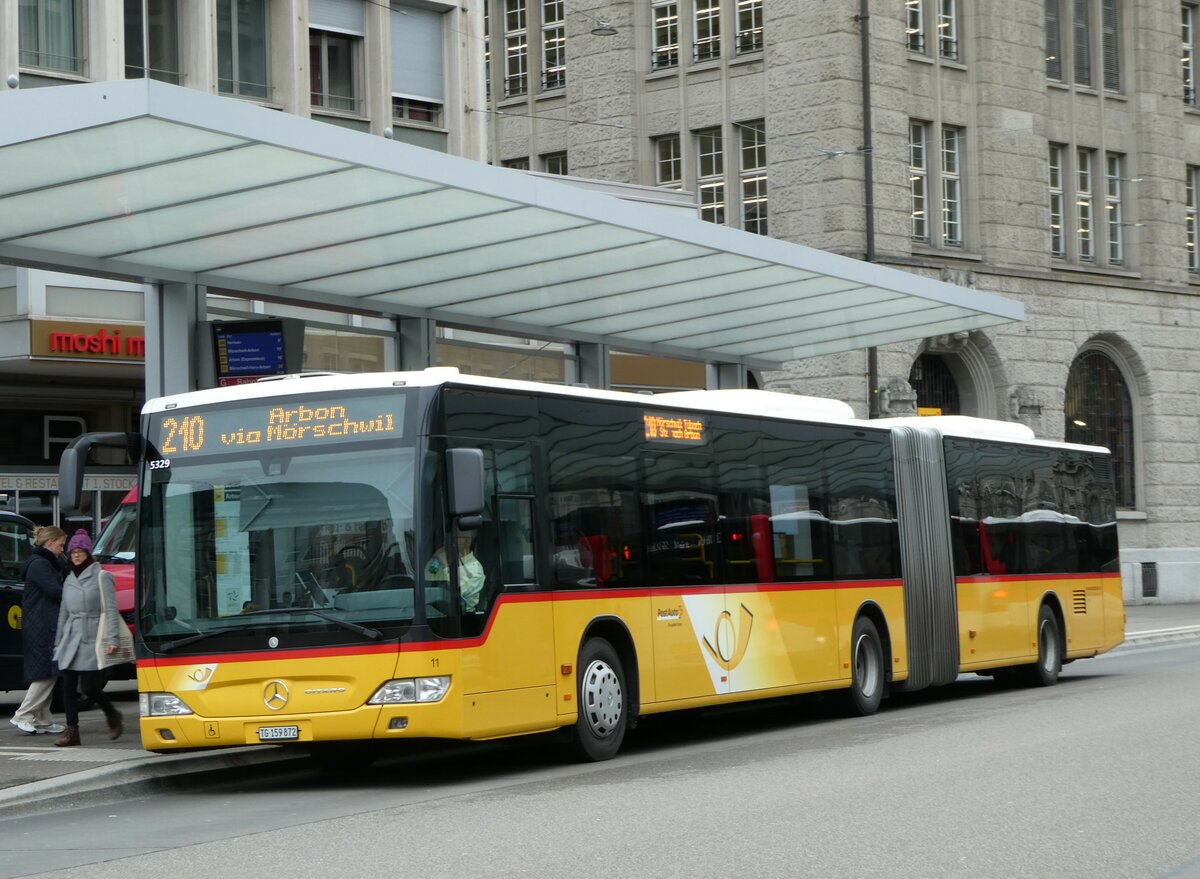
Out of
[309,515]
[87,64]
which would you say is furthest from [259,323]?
[87,64]

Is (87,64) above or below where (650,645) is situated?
above

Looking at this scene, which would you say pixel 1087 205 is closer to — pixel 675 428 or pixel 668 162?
pixel 668 162

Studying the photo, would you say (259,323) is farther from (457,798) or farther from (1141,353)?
(1141,353)

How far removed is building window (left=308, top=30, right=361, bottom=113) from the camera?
2936 centimetres

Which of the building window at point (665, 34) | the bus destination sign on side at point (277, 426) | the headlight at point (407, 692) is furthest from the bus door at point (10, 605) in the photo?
the building window at point (665, 34)

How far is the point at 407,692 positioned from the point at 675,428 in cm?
425

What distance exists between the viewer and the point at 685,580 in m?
15.2

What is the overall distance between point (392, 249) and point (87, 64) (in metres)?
11.5

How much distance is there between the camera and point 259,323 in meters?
16.2

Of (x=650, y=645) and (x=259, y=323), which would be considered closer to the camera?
(x=650, y=645)

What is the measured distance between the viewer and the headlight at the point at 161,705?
12.6 metres

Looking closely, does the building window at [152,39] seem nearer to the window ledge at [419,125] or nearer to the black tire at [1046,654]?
the window ledge at [419,125]

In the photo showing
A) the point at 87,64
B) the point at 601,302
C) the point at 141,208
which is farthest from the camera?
the point at 87,64

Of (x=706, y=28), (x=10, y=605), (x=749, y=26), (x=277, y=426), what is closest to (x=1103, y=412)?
(x=749, y=26)
